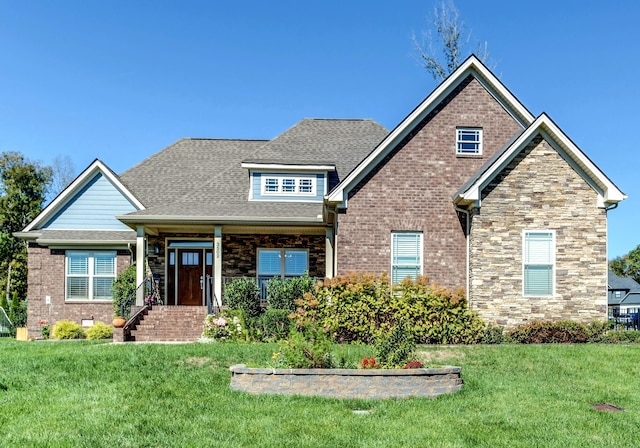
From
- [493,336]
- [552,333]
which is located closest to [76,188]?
[493,336]

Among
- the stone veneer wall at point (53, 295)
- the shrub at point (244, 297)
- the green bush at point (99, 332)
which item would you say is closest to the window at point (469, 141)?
the shrub at point (244, 297)

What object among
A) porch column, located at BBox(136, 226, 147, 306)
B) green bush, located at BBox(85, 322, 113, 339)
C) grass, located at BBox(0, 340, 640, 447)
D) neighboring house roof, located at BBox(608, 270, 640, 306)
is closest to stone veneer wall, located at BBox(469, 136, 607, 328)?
grass, located at BBox(0, 340, 640, 447)

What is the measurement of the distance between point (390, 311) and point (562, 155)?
19.3 feet

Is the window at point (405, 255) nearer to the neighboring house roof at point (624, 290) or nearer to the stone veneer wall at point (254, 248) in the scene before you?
the stone veneer wall at point (254, 248)

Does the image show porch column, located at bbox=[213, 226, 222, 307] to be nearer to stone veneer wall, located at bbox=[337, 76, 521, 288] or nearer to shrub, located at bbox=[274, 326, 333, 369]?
stone veneer wall, located at bbox=[337, 76, 521, 288]

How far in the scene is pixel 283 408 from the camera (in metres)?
8.47

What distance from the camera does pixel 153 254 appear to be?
2080cm

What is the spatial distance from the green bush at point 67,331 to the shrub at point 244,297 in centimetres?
603

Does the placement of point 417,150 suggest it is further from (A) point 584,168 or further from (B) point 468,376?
(B) point 468,376

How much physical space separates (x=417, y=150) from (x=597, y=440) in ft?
35.5

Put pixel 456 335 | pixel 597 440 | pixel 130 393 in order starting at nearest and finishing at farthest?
1. pixel 597 440
2. pixel 130 393
3. pixel 456 335

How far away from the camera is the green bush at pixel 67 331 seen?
20.1 m

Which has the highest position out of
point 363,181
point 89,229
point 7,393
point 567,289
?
point 363,181

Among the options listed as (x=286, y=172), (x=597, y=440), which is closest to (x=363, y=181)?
(x=286, y=172)
